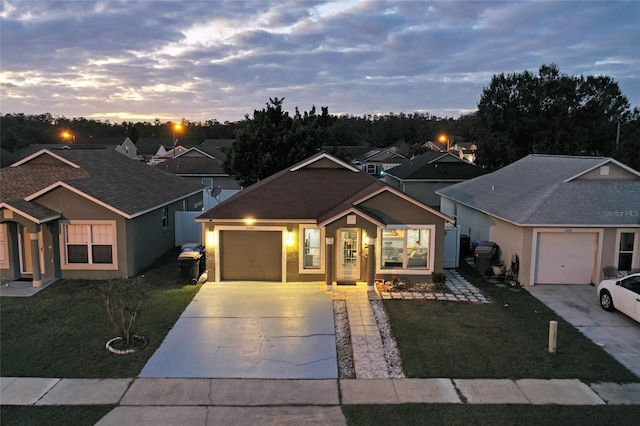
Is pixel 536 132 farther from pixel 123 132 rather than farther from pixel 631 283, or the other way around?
pixel 123 132

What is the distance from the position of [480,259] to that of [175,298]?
11025mm

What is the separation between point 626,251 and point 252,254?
42.8ft

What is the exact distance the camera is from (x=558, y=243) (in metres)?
16.1

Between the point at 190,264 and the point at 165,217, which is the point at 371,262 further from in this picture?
the point at 165,217

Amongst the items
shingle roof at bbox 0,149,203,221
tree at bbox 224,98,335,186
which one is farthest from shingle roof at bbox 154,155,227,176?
shingle roof at bbox 0,149,203,221

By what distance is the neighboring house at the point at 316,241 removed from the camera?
15977mm

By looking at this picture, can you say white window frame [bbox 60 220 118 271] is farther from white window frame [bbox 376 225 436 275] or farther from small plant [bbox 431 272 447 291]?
small plant [bbox 431 272 447 291]

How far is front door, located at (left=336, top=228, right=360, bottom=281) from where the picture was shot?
15930 millimetres

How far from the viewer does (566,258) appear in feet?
53.2

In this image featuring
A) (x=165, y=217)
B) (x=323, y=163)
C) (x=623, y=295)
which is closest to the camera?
(x=623, y=295)

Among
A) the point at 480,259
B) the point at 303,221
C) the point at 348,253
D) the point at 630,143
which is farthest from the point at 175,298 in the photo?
the point at 630,143

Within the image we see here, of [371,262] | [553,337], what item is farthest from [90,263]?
[553,337]

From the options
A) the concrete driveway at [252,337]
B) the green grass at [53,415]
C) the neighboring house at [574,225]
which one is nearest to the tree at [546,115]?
the neighboring house at [574,225]

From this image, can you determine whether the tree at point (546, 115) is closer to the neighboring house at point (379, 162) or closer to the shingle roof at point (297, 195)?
the neighboring house at point (379, 162)
